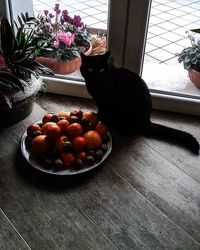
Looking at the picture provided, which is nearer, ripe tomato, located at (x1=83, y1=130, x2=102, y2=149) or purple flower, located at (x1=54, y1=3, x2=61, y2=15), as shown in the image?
ripe tomato, located at (x1=83, y1=130, x2=102, y2=149)

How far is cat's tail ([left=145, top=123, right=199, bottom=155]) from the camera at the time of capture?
55.0 inches

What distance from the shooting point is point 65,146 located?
1266mm

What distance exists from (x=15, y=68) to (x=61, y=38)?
1.41 ft

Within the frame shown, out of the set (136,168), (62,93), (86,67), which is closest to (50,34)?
(62,93)

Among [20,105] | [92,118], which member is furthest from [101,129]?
[20,105]

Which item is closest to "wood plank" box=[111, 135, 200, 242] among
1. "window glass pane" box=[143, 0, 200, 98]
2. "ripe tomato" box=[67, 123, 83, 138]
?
"ripe tomato" box=[67, 123, 83, 138]

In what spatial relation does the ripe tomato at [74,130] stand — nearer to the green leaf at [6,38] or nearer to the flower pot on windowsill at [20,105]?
the flower pot on windowsill at [20,105]

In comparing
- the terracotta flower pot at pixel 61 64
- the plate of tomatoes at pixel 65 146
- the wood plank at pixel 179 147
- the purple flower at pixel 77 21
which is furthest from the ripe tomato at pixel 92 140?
the purple flower at pixel 77 21

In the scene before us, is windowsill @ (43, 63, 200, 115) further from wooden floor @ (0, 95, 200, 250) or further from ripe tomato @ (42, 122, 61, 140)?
ripe tomato @ (42, 122, 61, 140)

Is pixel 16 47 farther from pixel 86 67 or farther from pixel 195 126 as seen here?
pixel 195 126

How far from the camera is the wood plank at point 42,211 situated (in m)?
1.04

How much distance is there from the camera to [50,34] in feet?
5.58

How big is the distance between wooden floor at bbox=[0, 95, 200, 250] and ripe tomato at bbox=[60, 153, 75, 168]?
7 cm

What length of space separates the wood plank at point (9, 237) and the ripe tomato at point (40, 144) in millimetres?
308
